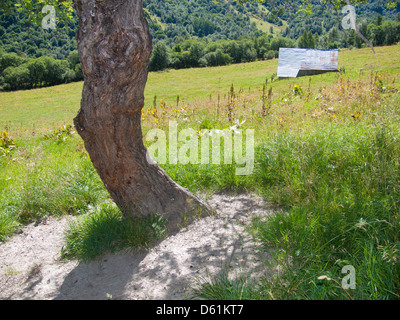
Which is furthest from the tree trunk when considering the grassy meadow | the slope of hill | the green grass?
the slope of hill

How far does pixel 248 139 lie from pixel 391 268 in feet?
11.8

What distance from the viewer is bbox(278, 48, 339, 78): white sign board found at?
25.7 meters

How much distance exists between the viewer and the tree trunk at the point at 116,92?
2990mm

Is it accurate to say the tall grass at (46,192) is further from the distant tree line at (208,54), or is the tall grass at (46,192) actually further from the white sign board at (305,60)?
the distant tree line at (208,54)

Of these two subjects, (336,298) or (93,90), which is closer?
(336,298)

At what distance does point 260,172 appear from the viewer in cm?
454

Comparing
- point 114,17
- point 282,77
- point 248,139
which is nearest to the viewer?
point 114,17

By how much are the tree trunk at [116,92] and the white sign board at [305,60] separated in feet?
84.2

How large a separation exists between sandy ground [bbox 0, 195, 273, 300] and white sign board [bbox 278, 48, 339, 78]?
25.6 m

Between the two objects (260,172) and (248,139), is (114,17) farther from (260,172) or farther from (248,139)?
(248,139)

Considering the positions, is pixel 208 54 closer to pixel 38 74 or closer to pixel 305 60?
pixel 38 74

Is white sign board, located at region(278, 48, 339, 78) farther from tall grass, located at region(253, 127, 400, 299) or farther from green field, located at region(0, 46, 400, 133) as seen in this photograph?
tall grass, located at region(253, 127, 400, 299)

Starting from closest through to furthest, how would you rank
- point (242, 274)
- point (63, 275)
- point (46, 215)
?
point (242, 274)
point (63, 275)
point (46, 215)
